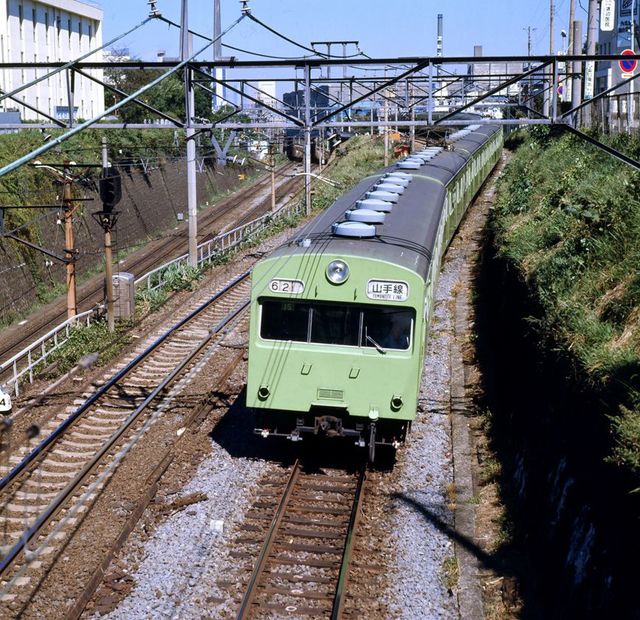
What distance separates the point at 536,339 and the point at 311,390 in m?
2.89

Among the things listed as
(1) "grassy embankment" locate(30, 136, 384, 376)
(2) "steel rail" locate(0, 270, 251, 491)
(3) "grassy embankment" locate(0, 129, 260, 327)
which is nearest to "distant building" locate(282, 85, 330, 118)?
(1) "grassy embankment" locate(30, 136, 384, 376)

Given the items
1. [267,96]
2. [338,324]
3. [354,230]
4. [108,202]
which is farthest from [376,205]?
[267,96]

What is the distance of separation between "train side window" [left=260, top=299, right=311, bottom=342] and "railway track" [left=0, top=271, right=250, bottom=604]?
6.33ft

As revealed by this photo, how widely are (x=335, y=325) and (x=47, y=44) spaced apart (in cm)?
4147

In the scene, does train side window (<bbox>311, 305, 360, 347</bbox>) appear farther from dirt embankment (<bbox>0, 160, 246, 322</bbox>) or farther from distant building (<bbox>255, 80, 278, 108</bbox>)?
dirt embankment (<bbox>0, 160, 246, 322</bbox>)

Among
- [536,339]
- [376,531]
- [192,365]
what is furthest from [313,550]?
[192,365]

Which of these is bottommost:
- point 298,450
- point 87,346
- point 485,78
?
point 298,450

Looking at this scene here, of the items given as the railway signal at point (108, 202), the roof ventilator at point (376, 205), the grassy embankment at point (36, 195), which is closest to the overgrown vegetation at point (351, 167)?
the grassy embankment at point (36, 195)

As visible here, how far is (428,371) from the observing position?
45.1 ft

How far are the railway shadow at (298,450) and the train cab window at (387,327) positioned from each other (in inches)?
65.3

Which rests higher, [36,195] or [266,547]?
[36,195]

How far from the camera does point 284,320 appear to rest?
9734 mm

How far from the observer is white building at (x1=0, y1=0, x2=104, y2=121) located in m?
41.2

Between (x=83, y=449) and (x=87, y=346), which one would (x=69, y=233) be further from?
(x=83, y=449)
